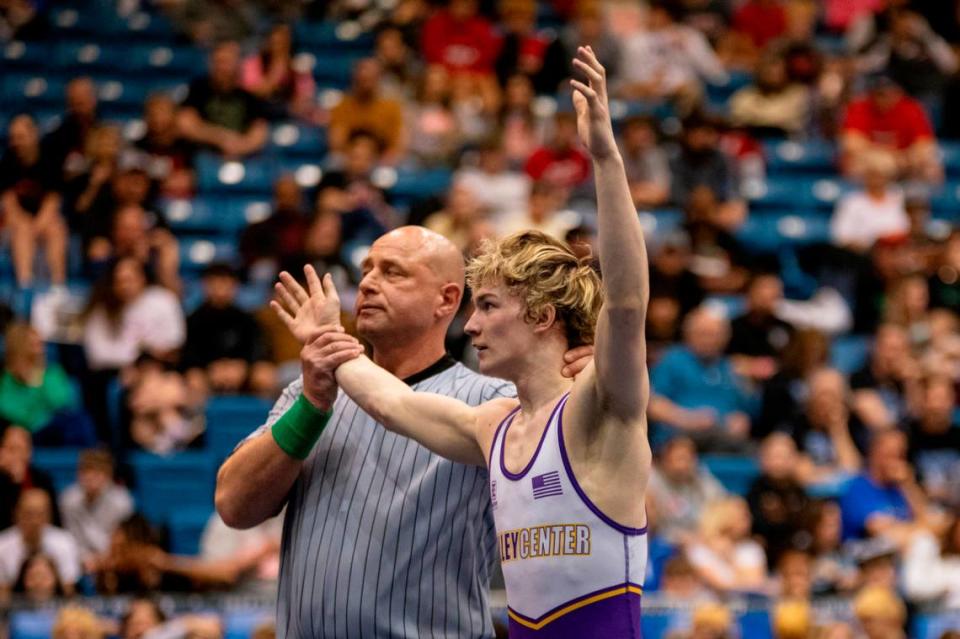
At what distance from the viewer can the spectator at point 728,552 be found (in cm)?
916

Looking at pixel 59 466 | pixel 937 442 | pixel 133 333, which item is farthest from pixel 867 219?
pixel 59 466

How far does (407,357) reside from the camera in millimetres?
4875

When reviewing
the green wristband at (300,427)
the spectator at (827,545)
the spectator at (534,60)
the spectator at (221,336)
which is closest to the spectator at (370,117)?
the spectator at (534,60)

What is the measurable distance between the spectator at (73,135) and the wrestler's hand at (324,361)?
8.56m

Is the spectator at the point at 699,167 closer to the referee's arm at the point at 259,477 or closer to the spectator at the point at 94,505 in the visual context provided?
the spectator at the point at 94,505

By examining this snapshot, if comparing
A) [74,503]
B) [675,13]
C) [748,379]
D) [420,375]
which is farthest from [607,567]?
[675,13]

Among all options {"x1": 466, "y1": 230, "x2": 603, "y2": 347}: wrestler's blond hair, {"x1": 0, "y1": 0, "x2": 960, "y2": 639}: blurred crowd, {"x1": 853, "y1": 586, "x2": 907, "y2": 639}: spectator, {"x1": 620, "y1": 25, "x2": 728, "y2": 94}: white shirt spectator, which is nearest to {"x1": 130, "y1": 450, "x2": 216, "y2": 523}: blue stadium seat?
{"x1": 0, "y1": 0, "x2": 960, "y2": 639}: blurred crowd

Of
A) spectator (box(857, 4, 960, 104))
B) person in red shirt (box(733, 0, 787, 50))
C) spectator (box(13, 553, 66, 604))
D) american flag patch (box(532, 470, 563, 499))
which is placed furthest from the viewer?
person in red shirt (box(733, 0, 787, 50))

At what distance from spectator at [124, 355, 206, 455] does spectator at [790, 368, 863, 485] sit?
400cm

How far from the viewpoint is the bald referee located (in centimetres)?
453

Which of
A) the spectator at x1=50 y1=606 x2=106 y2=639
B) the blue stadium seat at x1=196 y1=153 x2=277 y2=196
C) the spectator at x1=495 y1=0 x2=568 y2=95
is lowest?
the spectator at x1=50 y1=606 x2=106 y2=639

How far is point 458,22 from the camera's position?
49.4 feet

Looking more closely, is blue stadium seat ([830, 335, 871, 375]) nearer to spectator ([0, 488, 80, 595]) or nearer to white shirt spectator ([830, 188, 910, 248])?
white shirt spectator ([830, 188, 910, 248])

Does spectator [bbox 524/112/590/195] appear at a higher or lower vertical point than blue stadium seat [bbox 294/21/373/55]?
lower
